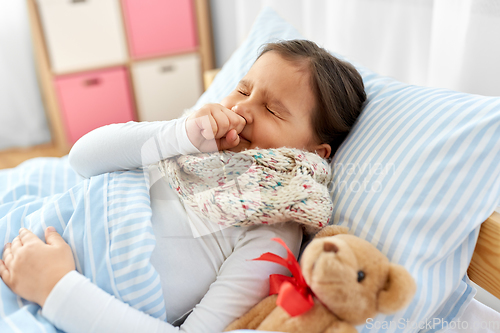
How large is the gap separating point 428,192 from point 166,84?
198cm

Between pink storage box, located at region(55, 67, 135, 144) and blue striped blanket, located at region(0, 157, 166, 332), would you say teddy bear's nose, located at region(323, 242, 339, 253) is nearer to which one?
blue striped blanket, located at region(0, 157, 166, 332)

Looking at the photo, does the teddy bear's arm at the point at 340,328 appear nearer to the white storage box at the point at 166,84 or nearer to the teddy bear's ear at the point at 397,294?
the teddy bear's ear at the point at 397,294

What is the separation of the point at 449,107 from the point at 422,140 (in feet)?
0.27

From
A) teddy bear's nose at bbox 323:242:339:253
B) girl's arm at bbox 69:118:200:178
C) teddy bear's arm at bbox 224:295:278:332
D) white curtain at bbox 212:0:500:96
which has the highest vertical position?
white curtain at bbox 212:0:500:96

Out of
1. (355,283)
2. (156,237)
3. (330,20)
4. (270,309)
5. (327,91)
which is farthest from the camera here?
(330,20)

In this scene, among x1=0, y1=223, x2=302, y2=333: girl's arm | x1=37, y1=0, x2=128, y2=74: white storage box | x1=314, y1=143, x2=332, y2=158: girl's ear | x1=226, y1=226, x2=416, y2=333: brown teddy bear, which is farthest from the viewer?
x1=37, y1=0, x2=128, y2=74: white storage box

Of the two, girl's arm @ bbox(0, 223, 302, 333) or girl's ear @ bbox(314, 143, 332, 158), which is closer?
girl's arm @ bbox(0, 223, 302, 333)

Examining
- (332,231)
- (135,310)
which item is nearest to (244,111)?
(332,231)

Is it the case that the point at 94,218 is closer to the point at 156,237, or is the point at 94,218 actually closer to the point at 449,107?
the point at 156,237

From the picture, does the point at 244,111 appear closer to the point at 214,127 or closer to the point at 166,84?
the point at 214,127

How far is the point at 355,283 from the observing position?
48 cm

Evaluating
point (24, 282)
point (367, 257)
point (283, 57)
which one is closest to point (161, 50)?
point (283, 57)

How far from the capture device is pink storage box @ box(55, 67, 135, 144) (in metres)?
2.15

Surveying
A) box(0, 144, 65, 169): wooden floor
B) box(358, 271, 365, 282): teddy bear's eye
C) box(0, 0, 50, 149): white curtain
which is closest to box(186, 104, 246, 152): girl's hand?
box(358, 271, 365, 282): teddy bear's eye
